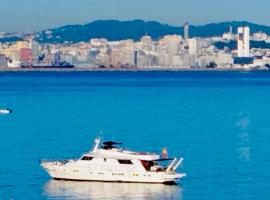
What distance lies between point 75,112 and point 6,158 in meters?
23.9

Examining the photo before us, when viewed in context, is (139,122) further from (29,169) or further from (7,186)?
(7,186)

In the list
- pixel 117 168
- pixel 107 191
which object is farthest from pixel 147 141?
pixel 107 191

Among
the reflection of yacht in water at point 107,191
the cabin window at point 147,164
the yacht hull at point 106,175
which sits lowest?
the reflection of yacht in water at point 107,191

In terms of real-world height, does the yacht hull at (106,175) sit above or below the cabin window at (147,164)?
below

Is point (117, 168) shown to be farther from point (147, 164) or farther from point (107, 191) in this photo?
point (107, 191)

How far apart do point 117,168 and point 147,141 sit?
10129 millimetres

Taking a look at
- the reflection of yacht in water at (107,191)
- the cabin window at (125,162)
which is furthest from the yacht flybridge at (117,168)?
the reflection of yacht in water at (107,191)

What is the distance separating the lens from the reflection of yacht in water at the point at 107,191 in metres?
25.2

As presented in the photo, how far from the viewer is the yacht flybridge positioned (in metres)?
26.8

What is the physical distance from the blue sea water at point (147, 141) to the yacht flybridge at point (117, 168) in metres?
0.27

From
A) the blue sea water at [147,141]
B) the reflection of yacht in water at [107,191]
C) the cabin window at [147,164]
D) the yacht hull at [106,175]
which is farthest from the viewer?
the cabin window at [147,164]

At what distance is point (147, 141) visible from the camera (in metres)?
37.2

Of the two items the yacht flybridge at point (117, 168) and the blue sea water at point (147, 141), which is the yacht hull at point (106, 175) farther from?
the blue sea water at point (147, 141)

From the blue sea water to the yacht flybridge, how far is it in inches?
10.8
